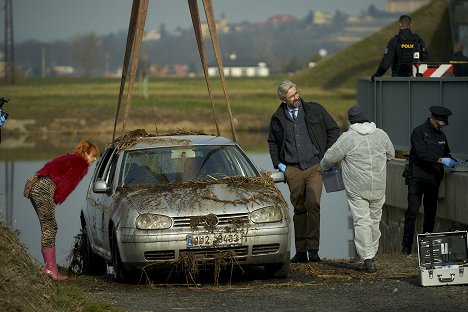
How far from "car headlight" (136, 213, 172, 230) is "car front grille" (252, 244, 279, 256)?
0.89 m

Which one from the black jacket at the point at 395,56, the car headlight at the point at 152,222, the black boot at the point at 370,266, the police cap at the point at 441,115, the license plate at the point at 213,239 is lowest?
the black boot at the point at 370,266

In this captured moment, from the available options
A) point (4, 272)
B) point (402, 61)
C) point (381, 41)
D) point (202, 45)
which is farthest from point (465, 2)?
point (4, 272)

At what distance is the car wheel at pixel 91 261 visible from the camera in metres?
17.5

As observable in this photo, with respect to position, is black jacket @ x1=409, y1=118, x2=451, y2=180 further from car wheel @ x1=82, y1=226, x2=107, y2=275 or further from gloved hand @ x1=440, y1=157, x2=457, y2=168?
car wheel @ x1=82, y1=226, x2=107, y2=275

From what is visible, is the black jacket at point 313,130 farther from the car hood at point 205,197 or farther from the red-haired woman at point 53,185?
the red-haired woman at point 53,185

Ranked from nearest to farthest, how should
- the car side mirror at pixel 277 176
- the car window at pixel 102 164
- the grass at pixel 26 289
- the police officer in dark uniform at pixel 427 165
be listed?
the grass at pixel 26 289
the car side mirror at pixel 277 176
the car window at pixel 102 164
the police officer in dark uniform at pixel 427 165

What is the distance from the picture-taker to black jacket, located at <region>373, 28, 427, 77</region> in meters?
24.3

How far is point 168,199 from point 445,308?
141 inches

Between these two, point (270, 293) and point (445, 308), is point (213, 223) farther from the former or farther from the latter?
point (445, 308)

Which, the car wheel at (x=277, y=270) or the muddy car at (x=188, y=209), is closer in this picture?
the muddy car at (x=188, y=209)

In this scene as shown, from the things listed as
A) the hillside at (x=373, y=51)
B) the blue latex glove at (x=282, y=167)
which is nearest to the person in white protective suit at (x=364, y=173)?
the blue latex glove at (x=282, y=167)

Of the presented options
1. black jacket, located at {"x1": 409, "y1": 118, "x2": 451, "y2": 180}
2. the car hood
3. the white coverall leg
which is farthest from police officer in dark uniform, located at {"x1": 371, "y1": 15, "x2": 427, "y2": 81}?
the car hood

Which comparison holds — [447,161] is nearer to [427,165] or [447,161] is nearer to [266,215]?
[427,165]

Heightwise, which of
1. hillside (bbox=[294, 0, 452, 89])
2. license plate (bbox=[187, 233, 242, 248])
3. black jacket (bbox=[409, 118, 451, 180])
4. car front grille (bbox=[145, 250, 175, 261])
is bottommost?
car front grille (bbox=[145, 250, 175, 261])
